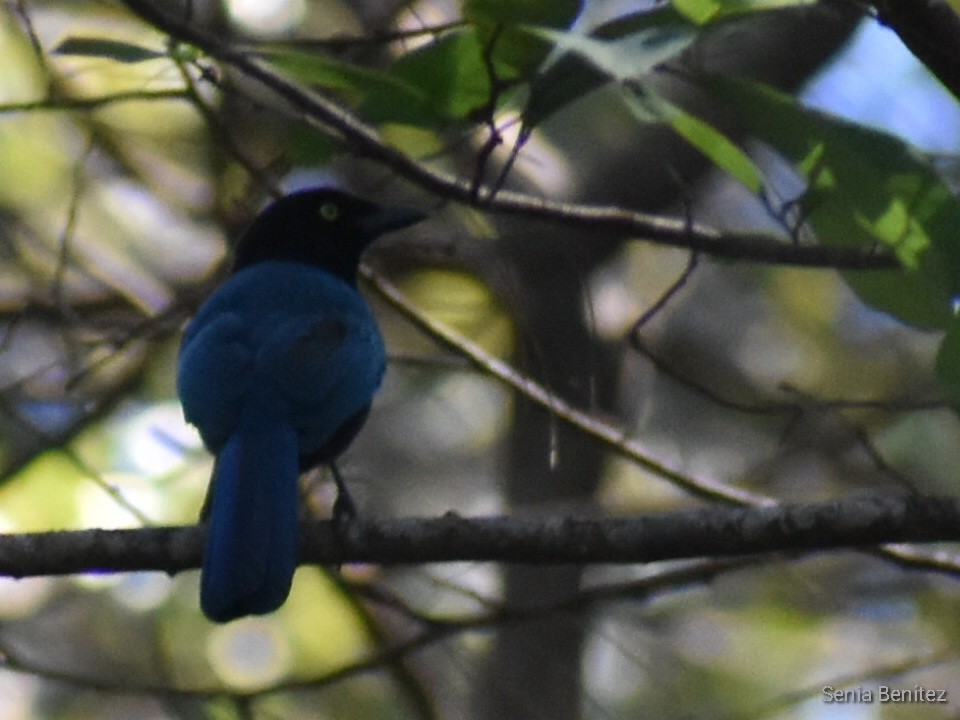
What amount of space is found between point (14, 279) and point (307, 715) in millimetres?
2587

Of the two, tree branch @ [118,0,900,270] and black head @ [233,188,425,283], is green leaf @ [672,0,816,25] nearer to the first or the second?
tree branch @ [118,0,900,270]

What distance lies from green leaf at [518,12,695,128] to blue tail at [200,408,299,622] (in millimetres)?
1176

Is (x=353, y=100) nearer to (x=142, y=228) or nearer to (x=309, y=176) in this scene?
(x=309, y=176)

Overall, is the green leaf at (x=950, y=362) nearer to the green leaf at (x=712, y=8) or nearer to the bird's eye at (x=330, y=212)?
the green leaf at (x=712, y=8)

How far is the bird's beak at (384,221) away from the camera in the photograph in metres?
5.18

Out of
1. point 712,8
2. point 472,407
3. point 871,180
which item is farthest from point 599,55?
point 472,407

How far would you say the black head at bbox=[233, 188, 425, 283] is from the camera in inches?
208

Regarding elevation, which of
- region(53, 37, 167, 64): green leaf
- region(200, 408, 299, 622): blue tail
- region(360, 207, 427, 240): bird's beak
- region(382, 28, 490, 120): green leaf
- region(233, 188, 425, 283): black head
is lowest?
region(233, 188, 425, 283): black head

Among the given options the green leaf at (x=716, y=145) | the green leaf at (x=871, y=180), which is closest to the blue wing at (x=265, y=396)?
the green leaf at (x=716, y=145)

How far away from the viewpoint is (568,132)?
22.7 feet

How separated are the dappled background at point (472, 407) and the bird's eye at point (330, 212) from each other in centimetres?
26

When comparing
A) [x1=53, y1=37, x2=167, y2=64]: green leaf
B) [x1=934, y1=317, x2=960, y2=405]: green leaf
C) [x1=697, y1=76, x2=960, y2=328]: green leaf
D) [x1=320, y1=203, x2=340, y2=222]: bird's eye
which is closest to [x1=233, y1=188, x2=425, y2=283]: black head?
[x1=320, y1=203, x2=340, y2=222]: bird's eye

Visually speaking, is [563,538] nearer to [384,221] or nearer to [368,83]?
[368,83]

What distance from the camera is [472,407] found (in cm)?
709
